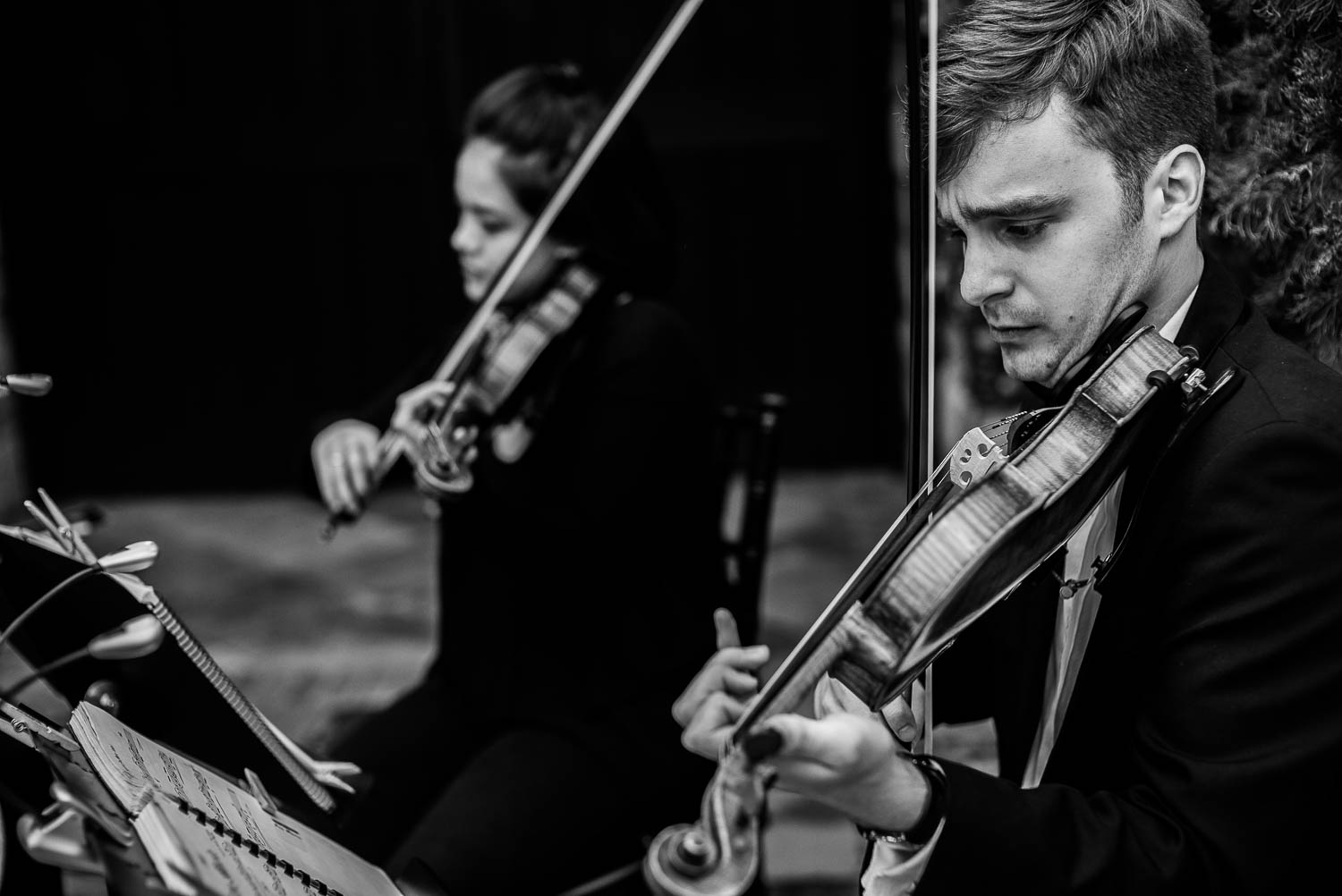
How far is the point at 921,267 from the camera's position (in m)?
1.19

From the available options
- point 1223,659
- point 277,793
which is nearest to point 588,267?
point 277,793

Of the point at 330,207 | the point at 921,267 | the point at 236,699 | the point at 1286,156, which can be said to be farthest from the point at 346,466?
the point at 330,207

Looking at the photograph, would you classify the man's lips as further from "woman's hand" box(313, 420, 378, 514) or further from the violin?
"woman's hand" box(313, 420, 378, 514)

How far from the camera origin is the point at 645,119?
4.17m

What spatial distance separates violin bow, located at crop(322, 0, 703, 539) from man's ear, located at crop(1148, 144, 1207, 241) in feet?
2.64

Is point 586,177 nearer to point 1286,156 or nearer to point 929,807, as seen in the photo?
point 1286,156

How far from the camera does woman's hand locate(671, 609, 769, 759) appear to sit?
3.95 ft

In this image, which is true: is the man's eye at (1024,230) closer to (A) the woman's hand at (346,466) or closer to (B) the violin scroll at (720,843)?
(B) the violin scroll at (720,843)

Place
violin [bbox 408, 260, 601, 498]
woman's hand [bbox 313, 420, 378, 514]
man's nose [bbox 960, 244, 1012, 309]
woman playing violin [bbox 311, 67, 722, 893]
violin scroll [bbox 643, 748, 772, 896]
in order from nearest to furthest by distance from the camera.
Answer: violin scroll [bbox 643, 748, 772, 896] < man's nose [bbox 960, 244, 1012, 309] < woman playing violin [bbox 311, 67, 722, 893] < violin [bbox 408, 260, 601, 498] < woman's hand [bbox 313, 420, 378, 514]

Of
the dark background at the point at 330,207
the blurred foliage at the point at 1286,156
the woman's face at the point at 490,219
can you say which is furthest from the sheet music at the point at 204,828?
the dark background at the point at 330,207

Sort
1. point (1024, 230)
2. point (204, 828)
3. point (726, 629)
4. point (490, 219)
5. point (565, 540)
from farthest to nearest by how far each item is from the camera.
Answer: point (490, 219) → point (565, 540) → point (726, 629) → point (1024, 230) → point (204, 828)

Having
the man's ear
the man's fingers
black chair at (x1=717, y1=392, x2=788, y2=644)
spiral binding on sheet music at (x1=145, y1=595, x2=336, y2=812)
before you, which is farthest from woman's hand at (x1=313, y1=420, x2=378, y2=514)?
the man's ear

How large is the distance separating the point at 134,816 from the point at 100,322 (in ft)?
12.3

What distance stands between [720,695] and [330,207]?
135 inches
